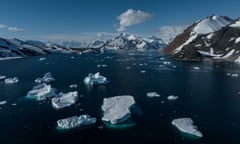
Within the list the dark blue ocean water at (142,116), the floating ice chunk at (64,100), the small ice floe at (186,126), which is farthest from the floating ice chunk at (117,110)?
the floating ice chunk at (64,100)

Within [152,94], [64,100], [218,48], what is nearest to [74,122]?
[64,100]

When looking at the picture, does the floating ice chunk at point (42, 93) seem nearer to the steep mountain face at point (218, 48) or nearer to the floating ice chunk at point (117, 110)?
the floating ice chunk at point (117, 110)

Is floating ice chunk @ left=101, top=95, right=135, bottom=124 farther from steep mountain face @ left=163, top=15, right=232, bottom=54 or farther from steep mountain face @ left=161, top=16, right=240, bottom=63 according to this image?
steep mountain face @ left=163, top=15, right=232, bottom=54

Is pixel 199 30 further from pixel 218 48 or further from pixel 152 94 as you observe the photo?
pixel 152 94

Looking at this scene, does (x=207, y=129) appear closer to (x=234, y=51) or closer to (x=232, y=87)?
(x=232, y=87)

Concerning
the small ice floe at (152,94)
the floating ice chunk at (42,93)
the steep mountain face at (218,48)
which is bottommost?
the floating ice chunk at (42,93)

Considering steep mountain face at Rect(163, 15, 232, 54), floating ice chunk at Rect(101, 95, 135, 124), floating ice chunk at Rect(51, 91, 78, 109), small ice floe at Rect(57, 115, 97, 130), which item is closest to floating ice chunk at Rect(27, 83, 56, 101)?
floating ice chunk at Rect(51, 91, 78, 109)
